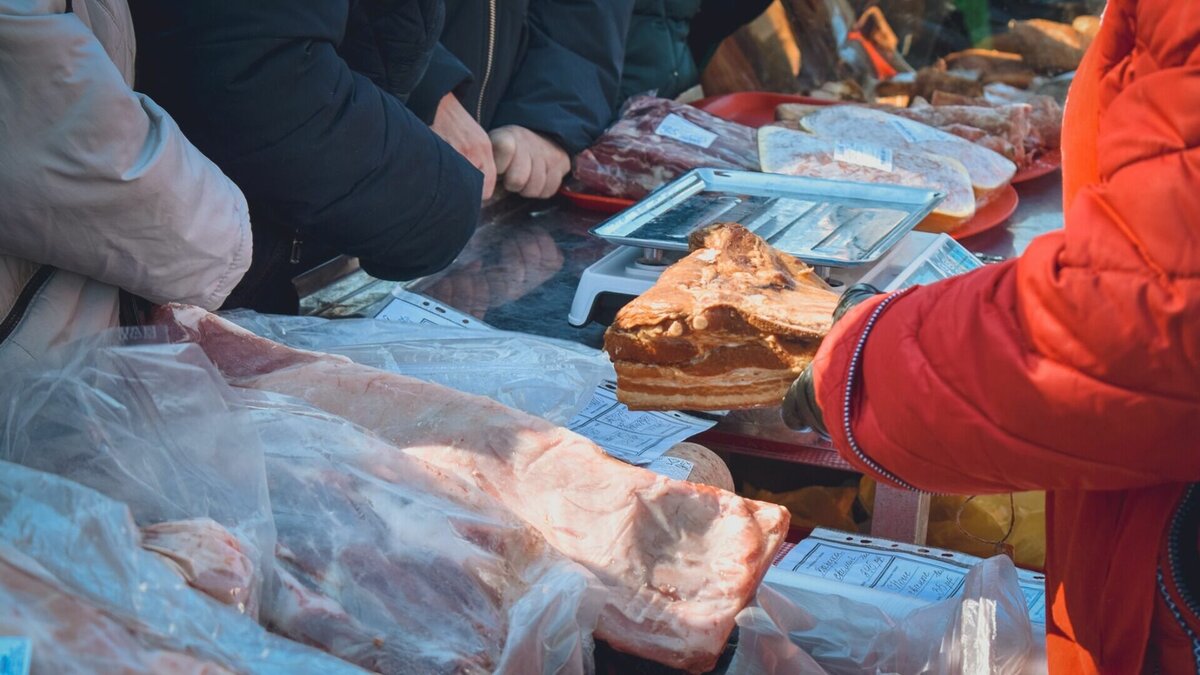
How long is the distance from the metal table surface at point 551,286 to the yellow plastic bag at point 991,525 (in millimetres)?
181

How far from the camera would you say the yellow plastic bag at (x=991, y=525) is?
84.0 inches

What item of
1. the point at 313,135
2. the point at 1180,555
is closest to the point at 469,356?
the point at 313,135

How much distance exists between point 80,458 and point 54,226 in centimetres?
36

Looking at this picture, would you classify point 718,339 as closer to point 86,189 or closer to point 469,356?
point 469,356

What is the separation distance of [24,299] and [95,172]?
19 cm

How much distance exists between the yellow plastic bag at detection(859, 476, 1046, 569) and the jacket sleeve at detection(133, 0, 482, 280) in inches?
39.3

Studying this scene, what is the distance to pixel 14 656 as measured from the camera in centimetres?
83

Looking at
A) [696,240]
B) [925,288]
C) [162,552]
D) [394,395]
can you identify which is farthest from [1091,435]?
[696,240]

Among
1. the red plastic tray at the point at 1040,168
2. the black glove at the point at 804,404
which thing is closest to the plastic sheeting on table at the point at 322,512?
the black glove at the point at 804,404

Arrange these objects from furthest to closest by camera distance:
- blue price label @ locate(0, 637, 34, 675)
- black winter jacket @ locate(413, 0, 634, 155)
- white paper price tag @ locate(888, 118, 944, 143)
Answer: white paper price tag @ locate(888, 118, 944, 143) → black winter jacket @ locate(413, 0, 634, 155) → blue price label @ locate(0, 637, 34, 675)

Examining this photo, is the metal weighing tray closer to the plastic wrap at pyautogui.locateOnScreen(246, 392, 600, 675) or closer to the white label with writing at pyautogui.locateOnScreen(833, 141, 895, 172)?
the white label with writing at pyautogui.locateOnScreen(833, 141, 895, 172)

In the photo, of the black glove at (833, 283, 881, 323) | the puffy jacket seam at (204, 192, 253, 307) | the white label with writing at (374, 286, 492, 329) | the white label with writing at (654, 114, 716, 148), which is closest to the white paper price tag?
the white label with writing at (654, 114, 716, 148)

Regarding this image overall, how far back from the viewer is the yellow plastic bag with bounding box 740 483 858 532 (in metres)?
2.24

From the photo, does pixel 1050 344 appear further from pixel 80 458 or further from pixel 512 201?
pixel 512 201
